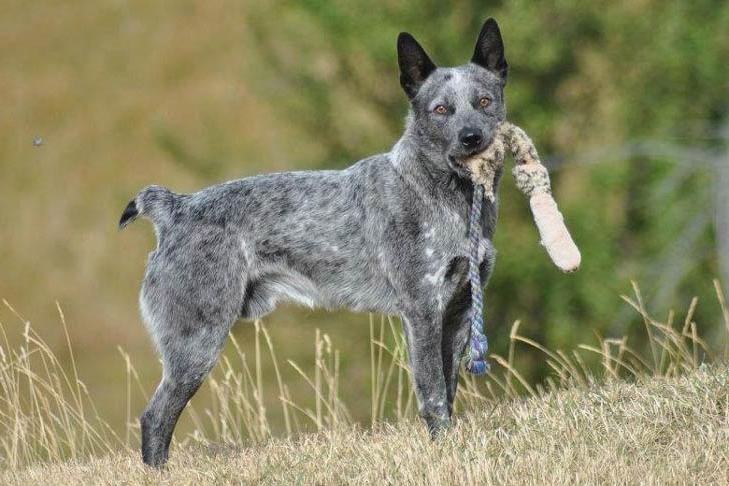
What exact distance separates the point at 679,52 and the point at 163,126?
7.67 metres

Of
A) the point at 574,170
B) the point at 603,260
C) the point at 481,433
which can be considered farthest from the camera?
the point at 574,170

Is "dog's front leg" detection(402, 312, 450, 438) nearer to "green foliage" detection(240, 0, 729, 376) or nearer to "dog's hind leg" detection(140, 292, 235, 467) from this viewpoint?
"dog's hind leg" detection(140, 292, 235, 467)

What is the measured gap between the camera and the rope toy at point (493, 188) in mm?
6168

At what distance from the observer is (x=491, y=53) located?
267 inches

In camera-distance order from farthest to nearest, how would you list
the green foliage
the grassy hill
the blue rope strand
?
1. the green foliage
2. the blue rope strand
3. the grassy hill

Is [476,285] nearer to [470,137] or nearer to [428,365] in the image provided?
[428,365]

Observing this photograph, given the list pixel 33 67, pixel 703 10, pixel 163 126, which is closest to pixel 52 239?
pixel 33 67

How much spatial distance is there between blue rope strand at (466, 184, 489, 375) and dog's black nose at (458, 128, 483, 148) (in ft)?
0.75

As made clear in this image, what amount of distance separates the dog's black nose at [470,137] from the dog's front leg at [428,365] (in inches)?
35.0

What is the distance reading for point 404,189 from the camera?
6.64 meters

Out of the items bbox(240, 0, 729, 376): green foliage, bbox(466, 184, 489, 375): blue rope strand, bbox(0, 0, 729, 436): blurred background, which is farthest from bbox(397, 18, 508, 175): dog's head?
bbox(240, 0, 729, 376): green foliage

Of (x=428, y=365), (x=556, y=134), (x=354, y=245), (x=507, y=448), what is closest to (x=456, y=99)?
(x=354, y=245)

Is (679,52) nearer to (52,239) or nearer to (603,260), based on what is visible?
(603,260)

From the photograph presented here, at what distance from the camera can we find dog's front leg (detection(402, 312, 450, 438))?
21.0ft
